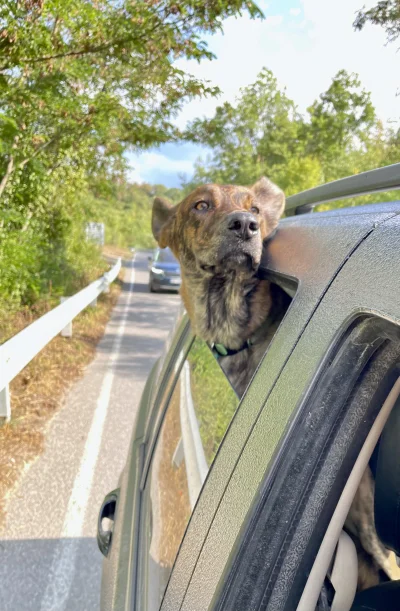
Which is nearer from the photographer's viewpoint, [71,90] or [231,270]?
[231,270]

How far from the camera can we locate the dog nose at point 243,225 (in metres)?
2.20

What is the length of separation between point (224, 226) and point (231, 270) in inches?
8.6

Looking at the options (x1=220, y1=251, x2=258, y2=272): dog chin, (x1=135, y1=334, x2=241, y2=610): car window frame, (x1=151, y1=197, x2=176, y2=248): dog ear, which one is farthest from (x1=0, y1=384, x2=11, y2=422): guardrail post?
(x1=220, y1=251, x2=258, y2=272): dog chin

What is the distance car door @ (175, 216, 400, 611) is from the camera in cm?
90

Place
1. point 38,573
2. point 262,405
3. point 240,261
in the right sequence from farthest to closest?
point 38,573 < point 240,261 < point 262,405

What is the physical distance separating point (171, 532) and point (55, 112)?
8649 millimetres

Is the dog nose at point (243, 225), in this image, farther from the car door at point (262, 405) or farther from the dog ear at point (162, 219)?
the dog ear at point (162, 219)

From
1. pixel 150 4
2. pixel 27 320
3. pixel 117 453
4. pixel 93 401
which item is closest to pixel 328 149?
pixel 150 4

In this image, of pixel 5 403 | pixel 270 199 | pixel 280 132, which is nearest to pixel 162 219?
pixel 270 199

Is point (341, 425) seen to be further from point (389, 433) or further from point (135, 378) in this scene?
point (135, 378)

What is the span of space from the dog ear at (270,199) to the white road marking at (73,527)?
2807mm

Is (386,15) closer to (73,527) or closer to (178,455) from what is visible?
(178,455)

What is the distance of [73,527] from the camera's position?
408 centimetres

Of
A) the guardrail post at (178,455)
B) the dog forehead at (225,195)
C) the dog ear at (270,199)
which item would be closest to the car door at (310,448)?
the guardrail post at (178,455)
